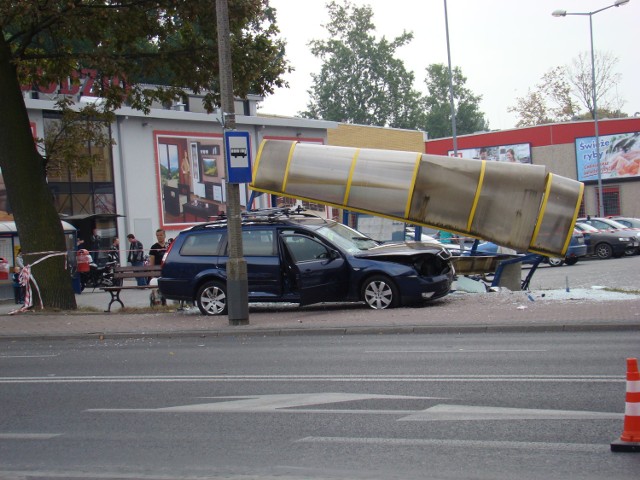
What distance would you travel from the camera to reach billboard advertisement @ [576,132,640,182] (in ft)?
175

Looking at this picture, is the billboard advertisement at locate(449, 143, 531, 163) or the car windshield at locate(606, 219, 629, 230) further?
the billboard advertisement at locate(449, 143, 531, 163)

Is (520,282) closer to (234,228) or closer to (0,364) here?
(234,228)

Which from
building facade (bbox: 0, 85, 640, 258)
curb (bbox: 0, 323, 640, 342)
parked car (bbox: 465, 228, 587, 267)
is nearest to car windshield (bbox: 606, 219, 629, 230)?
parked car (bbox: 465, 228, 587, 267)

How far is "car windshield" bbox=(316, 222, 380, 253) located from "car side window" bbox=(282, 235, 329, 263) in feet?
0.82

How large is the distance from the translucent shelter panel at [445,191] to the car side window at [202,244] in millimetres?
4083

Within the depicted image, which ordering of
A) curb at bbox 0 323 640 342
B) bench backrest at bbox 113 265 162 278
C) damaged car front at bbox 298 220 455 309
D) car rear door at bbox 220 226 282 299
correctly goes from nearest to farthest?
curb at bbox 0 323 640 342 → damaged car front at bbox 298 220 455 309 → car rear door at bbox 220 226 282 299 → bench backrest at bbox 113 265 162 278

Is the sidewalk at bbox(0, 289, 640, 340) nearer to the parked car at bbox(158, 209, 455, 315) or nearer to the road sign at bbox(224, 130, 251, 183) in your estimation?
the parked car at bbox(158, 209, 455, 315)

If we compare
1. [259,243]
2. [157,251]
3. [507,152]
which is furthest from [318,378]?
[507,152]

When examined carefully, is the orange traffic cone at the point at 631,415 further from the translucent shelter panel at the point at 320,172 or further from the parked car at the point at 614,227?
the parked car at the point at 614,227

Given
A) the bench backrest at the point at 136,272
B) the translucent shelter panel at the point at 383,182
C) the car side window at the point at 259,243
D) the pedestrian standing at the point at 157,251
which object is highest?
the translucent shelter panel at the point at 383,182

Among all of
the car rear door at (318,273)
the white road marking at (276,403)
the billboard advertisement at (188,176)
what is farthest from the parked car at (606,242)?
A: the white road marking at (276,403)

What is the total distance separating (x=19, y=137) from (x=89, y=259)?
11.1m

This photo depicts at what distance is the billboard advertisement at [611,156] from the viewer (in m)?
53.4

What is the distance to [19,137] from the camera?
1912 centimetres
